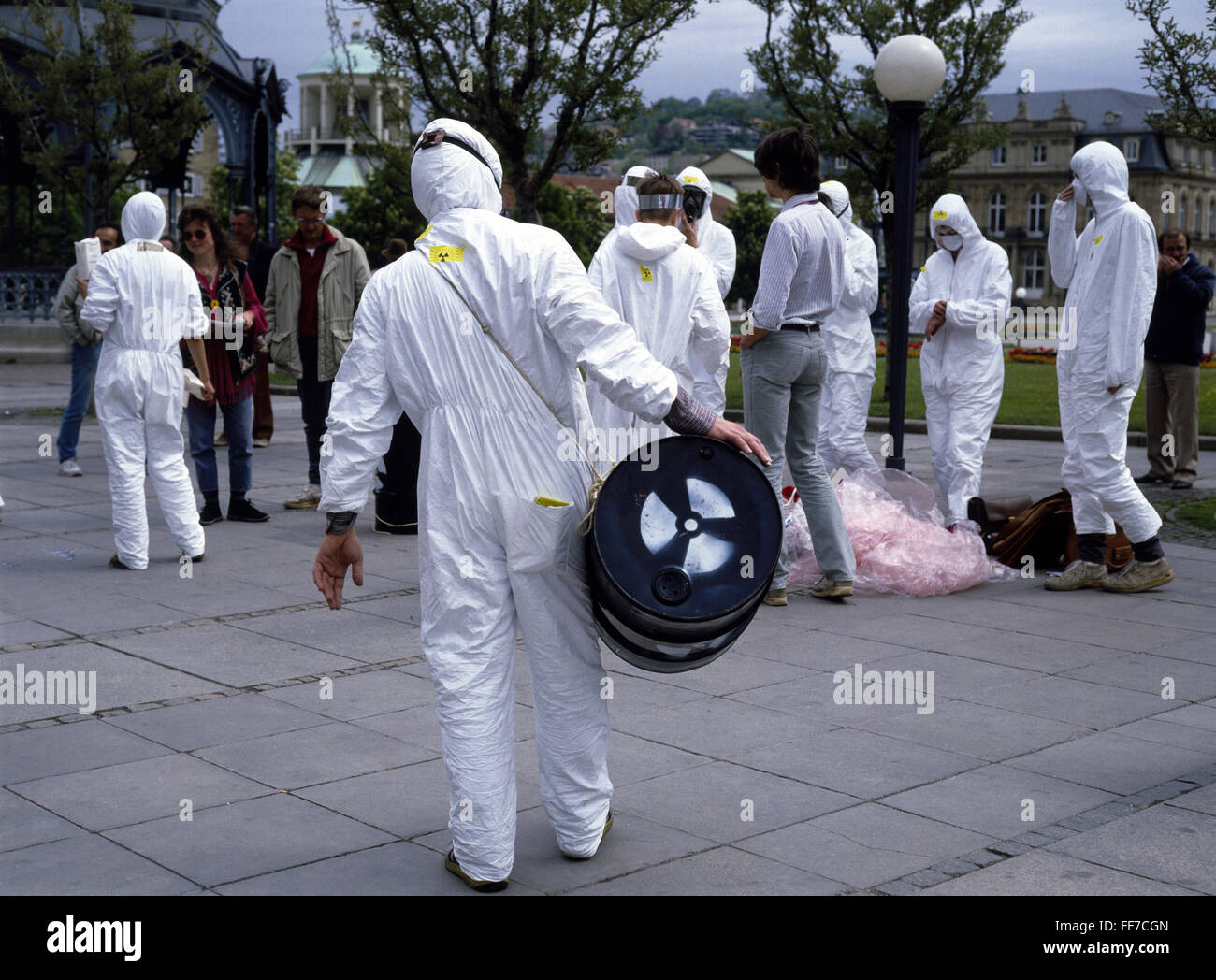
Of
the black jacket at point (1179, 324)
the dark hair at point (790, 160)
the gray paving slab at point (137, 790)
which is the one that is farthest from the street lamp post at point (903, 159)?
the gray paving slab at point (137, 790)

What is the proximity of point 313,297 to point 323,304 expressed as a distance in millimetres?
149

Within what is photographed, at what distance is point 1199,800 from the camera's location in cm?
434

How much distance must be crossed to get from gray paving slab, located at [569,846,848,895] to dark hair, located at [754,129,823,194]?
13.4ft

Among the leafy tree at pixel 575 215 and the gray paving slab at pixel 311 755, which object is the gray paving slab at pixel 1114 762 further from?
the leafy tree at pixel 575 215

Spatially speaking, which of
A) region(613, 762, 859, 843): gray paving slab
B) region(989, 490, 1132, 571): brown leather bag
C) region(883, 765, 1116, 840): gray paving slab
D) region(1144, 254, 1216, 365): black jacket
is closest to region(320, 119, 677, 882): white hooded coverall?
region(613, 762, 859, 843): gray paving slab

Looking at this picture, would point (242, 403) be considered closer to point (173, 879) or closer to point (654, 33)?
point (173, 879)

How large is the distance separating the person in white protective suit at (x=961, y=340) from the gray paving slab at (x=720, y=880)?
513 centimetres

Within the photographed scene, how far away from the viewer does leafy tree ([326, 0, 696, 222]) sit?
18.7 metres

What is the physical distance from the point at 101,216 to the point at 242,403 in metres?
12.9

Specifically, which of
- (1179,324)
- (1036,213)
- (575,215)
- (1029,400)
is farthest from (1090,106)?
(1179,324)

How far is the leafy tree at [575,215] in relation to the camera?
225 feet

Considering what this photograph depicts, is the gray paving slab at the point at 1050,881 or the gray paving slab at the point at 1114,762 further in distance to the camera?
the gray paving slab at the point at 1114,762

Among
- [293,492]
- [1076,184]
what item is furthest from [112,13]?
[1076,184]

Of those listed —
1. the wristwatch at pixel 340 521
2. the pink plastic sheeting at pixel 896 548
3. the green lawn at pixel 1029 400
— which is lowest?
the pink plastic sheeting at pixel 896 548
